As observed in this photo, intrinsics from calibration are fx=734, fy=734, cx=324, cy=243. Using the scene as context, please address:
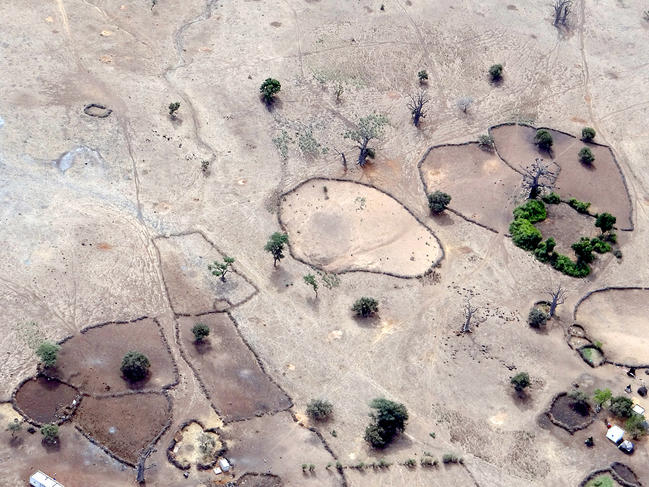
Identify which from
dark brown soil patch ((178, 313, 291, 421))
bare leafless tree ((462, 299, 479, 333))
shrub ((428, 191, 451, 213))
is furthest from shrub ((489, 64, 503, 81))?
dark brown soil patch ((178, 313, 291, 421))

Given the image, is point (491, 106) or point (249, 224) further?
point (491, 106)

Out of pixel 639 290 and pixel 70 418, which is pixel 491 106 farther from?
pixel 70 418

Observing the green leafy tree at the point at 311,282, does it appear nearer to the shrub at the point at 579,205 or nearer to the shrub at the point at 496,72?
the shrub at the point at 579,205

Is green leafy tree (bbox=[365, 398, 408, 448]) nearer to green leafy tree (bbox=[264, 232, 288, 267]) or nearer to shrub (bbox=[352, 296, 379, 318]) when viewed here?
shrub (bbox=[352, 296, 379, 318])

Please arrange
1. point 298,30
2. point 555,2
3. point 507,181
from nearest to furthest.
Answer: point 507,181, point 298,30, point 555,2

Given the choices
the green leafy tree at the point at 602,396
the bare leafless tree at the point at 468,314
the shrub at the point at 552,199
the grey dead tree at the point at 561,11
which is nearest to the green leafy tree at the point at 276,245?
the bare leafless tree at the point at 468,314

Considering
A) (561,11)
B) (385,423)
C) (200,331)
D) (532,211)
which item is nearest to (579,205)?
(532,211)

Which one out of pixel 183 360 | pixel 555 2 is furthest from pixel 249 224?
pixel 555 2
